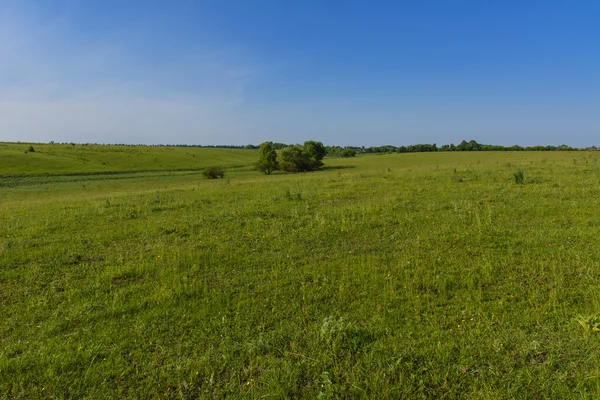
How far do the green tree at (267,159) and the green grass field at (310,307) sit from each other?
2512 inches

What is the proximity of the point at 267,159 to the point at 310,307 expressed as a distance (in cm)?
6929

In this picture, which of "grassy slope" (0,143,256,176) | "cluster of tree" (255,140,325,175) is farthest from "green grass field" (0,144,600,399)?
"grassy slope" (0,143,256,176)

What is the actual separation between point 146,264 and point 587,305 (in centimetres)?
767

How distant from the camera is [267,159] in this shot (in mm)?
72875

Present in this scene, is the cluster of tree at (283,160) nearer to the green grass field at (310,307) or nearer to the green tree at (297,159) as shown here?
the green tree at (297,159)

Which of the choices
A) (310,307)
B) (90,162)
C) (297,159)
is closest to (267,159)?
(297,159)

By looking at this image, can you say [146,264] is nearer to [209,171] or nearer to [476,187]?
[476,187]

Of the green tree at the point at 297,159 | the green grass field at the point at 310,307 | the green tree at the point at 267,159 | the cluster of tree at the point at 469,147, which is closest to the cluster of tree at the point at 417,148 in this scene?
the cluster of tree at the point at 469,147

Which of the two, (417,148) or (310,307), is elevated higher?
(417,148)

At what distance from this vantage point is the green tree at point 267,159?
2874 inches

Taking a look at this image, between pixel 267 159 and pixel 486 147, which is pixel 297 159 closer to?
pixel 267 159

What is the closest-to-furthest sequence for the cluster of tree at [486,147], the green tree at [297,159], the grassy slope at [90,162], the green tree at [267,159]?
the grassy slope at [90,162]
the green tree at [267,159]
the green tree at [297,159]
the cluster of tree at [486,147]

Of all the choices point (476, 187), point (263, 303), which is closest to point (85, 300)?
point (263, 303)

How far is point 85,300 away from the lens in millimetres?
5273
